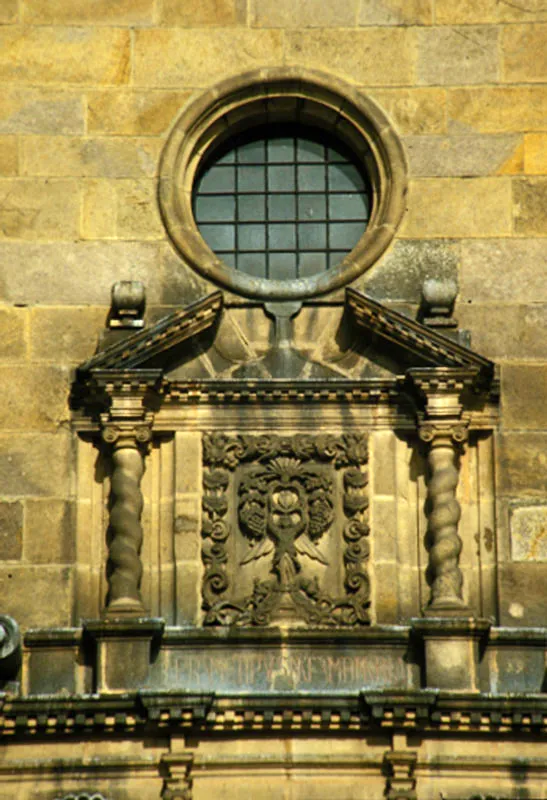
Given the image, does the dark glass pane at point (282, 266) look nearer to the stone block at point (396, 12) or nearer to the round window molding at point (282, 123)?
the round window molding at point (282, 123)

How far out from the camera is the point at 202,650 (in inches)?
1006

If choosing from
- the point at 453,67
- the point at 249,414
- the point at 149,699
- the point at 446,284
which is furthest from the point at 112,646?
the point at 453,67

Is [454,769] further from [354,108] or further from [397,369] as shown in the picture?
[354,108]

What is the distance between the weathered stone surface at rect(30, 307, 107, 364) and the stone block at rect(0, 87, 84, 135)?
183 centimetres

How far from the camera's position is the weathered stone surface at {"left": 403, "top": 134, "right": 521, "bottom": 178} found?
89.2 feet

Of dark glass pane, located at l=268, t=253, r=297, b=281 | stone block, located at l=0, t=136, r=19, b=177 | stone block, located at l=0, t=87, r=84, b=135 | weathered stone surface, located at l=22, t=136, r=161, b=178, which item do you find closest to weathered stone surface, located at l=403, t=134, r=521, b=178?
dark glass pane, located at l=268, t=253, r=297, b=281

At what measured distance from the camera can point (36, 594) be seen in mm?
26031

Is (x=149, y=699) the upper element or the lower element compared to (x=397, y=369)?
lower

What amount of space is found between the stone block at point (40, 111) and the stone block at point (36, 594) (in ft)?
14.2

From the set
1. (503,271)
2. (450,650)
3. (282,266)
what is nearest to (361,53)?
(282,266)

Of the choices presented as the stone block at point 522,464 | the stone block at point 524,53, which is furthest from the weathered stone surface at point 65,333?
the stone block at point 524,53

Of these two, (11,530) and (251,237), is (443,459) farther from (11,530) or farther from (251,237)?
(11,530)

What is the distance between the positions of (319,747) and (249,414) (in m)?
3.27

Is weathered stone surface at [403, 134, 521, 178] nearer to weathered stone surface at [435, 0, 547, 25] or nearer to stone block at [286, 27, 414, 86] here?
stone block at [286, 27, 414, 86]
